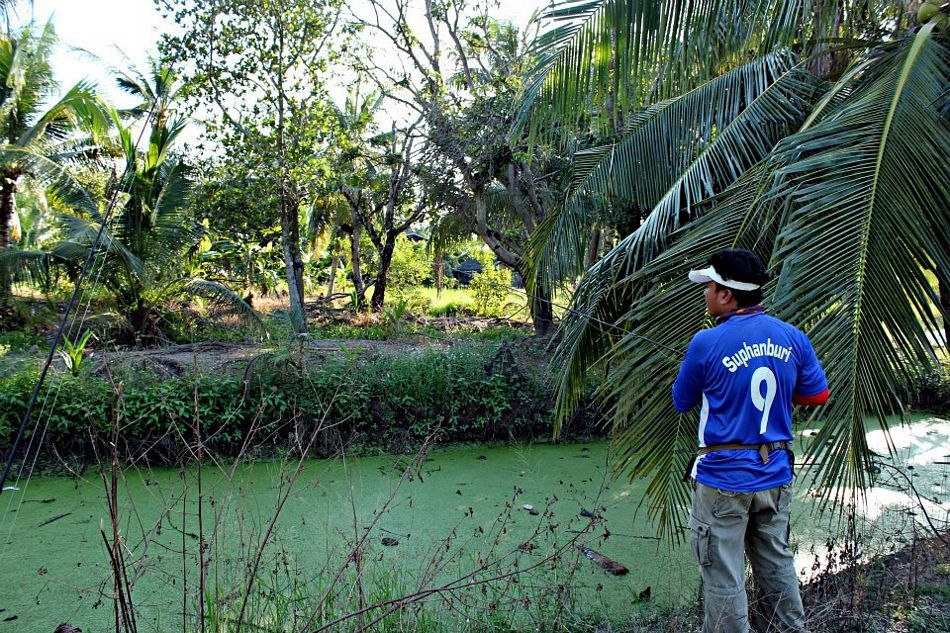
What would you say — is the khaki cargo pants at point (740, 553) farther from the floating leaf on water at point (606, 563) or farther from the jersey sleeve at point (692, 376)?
the floating leaf on water at point (606, 563)

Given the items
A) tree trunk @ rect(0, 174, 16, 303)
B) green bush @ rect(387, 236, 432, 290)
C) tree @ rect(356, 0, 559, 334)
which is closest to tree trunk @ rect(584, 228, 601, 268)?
tree @ rect(356, 0, 559, 334)

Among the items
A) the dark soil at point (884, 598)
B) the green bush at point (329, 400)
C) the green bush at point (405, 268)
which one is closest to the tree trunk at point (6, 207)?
the green bush at point (329, 400)

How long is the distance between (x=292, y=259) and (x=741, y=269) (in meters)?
8.24

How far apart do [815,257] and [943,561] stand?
79.1 inches

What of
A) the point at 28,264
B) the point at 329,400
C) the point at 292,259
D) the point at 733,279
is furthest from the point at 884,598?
the point at 28,264

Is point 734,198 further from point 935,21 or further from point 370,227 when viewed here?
point 370,227

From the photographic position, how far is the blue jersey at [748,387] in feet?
6.60

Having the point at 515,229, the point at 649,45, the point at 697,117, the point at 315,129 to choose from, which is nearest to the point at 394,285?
the point at 515,229

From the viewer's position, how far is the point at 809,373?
2.09m

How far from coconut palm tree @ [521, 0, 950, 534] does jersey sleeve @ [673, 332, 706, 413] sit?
30cm

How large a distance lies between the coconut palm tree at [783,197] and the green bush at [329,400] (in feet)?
9.78

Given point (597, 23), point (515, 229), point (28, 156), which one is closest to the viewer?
point (597, 23)

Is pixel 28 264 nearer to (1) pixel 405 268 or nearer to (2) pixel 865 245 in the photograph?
(1) pixel 405 268

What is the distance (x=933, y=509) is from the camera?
14.3 ft
